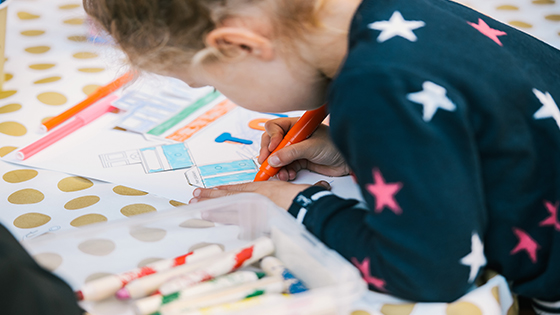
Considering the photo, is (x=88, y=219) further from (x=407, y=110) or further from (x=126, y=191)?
(x=407, y=110)

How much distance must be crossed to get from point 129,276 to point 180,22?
0.22m

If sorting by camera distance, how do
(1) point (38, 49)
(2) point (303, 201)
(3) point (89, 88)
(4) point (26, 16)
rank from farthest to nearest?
1. (4) point (26, 16)
2. (1) point (38, 49)
3. (3) point (89, 88)
4. (2) point (303, 201)

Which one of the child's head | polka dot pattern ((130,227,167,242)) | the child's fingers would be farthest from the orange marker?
polka dot pattern ((130,227,167,242))

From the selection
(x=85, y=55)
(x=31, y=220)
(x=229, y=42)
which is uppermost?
(x=229, y=42)

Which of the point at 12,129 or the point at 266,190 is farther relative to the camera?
the point at 12,129

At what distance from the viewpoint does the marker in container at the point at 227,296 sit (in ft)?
1.20

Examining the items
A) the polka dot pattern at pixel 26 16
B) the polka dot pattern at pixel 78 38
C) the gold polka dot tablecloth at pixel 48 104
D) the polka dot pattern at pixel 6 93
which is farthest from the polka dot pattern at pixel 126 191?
the polka dot pattern at pixel 26 16

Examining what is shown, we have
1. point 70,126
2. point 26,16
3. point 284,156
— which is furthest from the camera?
point 26,16

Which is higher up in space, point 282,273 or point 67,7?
point 67,7

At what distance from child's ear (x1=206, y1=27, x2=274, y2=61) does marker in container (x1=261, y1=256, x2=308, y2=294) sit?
18 centimetres

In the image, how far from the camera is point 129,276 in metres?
0.41

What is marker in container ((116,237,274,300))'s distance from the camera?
0.39m

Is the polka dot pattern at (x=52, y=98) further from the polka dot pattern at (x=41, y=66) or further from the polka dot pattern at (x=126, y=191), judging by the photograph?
the polka dot pattern at (x=126, y=191)

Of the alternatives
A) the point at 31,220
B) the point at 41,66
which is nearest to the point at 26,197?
the point at 31,220
